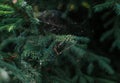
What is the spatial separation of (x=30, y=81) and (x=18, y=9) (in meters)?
0.46

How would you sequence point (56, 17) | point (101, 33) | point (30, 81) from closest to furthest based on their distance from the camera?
point (30, 81), point (56, 17), point (101, 33)

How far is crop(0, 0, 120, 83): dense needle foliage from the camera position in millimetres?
1947

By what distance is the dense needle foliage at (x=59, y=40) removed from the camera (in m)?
1.95

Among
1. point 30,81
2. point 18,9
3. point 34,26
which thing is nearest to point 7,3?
point 18,9

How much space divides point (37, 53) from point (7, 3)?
1.24 feet

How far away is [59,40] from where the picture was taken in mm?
1963

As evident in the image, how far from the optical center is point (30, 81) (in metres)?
1.92

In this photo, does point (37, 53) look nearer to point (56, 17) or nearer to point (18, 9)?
point (18, 9)

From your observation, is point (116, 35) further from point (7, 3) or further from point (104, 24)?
point (7, 3)

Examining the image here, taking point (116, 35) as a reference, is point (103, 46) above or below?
below

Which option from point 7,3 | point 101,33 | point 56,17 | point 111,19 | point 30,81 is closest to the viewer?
point 7,3

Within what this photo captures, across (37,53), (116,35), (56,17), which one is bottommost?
(116,35)

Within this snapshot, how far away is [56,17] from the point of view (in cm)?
303

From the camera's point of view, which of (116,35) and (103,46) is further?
(103,46)
